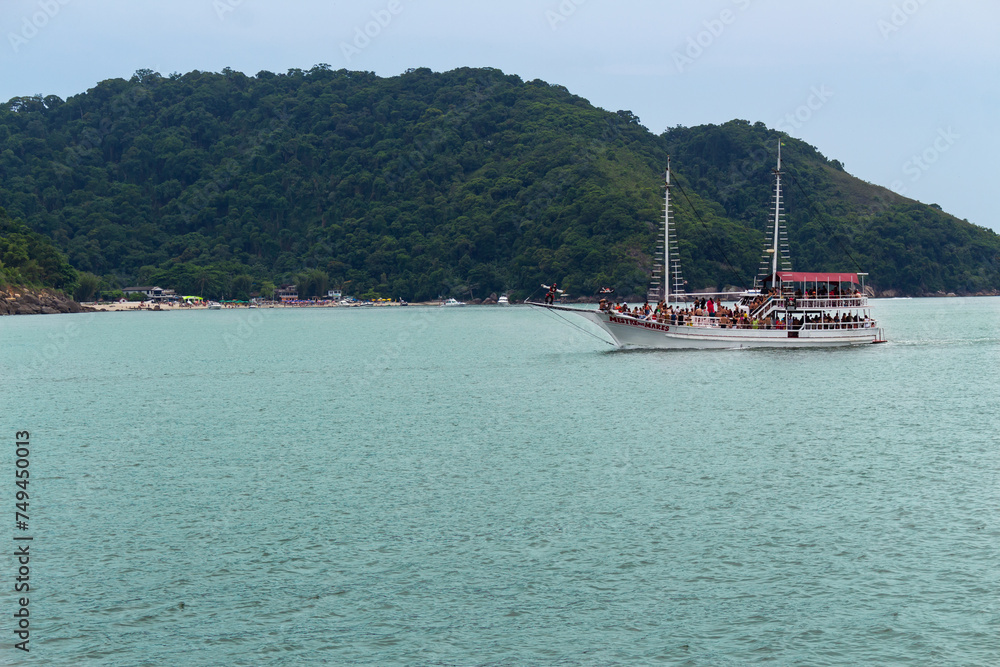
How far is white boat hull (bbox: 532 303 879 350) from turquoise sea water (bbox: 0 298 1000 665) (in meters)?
22.7

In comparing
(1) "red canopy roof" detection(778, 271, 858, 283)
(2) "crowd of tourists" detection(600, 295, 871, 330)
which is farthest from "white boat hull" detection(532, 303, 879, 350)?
(1) "red canopy roof" detection(778, 271, 858, 283)

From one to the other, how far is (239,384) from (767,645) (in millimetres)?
52296

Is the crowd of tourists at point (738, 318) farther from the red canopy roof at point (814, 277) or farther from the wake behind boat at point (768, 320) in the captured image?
the red canopy roof at point (814, 277)

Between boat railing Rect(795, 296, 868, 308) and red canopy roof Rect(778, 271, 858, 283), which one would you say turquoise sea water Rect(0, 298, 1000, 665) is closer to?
red canopy roof Rect(778, 271, 858, 283)

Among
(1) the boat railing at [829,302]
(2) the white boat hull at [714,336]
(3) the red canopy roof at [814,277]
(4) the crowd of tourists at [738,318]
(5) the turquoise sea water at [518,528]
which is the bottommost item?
(5) the turquoise sea water at [518,528]

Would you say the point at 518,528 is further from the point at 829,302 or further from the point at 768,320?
the point at 829,302

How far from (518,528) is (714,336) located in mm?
56778

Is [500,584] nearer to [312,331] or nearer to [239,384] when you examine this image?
[239,384]

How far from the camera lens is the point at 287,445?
125 feet

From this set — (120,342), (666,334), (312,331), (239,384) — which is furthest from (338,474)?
(312,331)

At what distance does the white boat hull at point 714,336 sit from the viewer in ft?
255

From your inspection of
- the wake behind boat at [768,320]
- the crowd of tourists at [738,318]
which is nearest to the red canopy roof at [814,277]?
the wake behind boat at [768,320]

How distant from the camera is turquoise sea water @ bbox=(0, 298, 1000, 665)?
17.5m

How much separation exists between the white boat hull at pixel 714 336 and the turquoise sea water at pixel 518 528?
2268cm
